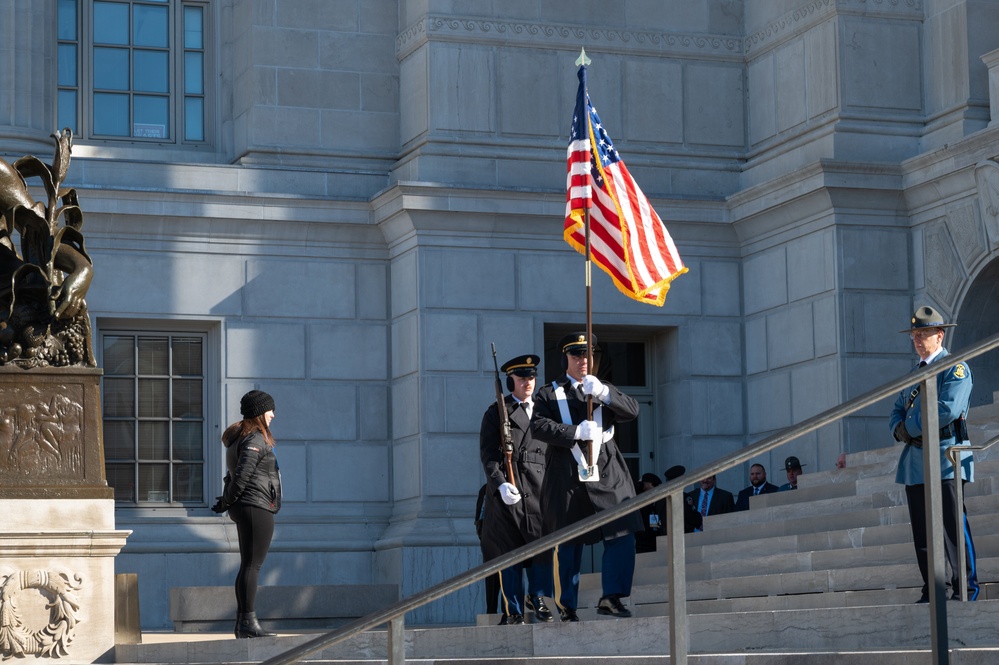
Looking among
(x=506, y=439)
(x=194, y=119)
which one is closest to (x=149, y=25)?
(x=194, y=119)

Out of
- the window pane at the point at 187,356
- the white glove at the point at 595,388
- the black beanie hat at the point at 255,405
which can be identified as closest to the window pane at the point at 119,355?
the window pane at the point at 187,356

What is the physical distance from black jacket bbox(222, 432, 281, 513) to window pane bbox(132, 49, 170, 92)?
30.7ft

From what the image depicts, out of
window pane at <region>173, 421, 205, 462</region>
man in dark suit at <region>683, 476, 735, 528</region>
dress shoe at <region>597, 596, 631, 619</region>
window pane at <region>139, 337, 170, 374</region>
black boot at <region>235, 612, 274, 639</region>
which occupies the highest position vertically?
window pane at <region>139, 337, 170, 374</region>

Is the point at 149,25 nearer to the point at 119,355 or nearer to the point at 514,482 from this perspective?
the point at 119,355

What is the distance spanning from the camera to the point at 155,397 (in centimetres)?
1977

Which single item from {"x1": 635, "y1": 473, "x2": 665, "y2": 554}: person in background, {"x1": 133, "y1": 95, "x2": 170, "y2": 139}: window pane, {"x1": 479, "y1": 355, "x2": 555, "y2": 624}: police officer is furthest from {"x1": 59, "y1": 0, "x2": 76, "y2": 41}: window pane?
{"x1": 479, "y1": 355, "x2": 555, "y2": 624}: police officer

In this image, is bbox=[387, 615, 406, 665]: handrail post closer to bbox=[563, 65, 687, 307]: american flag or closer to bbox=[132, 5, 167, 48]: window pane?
bbox=[563, 65, 687, 307]: american flag

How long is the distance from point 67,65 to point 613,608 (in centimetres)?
1220

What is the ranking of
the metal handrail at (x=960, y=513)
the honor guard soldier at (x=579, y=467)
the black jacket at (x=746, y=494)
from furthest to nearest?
the black jacket at (x=746, y=494), the honor guard soldier at (x=579, y=467), the metal handrail at (x=960, y=513)

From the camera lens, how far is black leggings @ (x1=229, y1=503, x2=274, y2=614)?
12.2 metres

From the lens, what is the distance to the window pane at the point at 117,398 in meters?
19.6

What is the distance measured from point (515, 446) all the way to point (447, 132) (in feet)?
26.5

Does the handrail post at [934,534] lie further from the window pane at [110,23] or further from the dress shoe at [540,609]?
the window pane at [110,23]

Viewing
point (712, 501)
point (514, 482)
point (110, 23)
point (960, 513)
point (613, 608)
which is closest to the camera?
point (960, 513)
